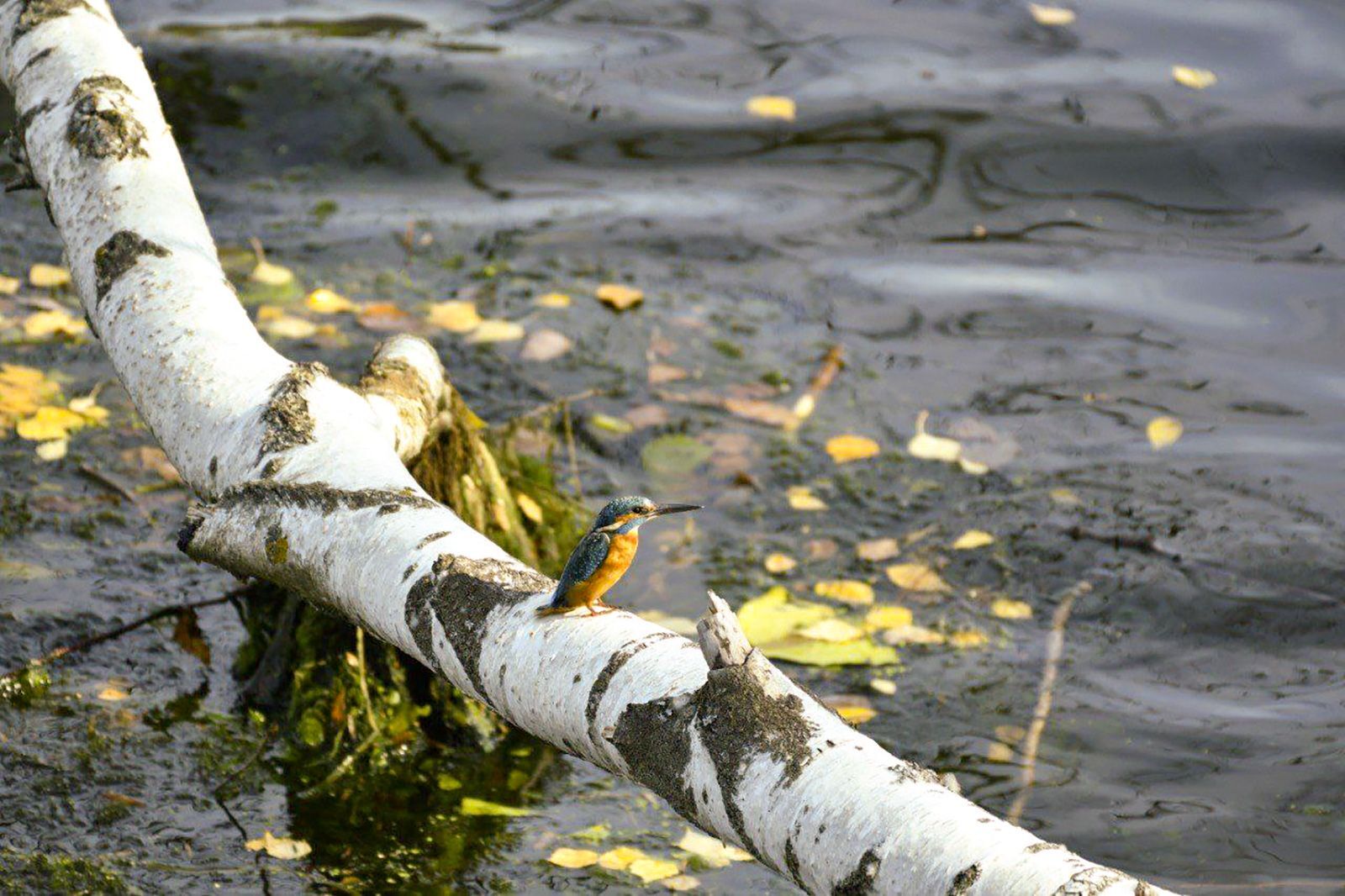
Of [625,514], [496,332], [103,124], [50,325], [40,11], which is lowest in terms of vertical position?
[496,332]

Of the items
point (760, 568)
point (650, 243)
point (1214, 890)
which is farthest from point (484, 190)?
point (1214, 890)

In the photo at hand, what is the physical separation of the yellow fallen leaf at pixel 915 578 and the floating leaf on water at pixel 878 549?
0.19 ft

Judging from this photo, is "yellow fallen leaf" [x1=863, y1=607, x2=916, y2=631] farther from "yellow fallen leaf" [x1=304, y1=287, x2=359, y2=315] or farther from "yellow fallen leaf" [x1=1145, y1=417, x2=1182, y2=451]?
"yellow fallen leaf" [x1=304, y1=287, x2=359, y2=315]

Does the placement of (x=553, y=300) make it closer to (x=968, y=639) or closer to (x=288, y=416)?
(x=968, y=639)

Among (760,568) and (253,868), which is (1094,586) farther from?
(253,868)

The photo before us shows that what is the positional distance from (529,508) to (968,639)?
4.37ft

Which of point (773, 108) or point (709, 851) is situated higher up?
point (773, 108)

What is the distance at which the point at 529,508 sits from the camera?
156 inches

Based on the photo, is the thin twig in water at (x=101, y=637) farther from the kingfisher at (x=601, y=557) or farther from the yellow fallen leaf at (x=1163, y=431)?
the yellow fallen leaf at (x=1163, y=431)

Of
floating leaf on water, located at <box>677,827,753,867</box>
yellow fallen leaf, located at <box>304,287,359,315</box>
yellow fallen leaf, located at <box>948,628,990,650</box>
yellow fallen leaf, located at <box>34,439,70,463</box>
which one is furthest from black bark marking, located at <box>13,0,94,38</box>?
yellow fallen leaf, located at <box>948,628,990,650</box>

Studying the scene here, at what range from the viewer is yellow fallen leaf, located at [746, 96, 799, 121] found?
7.23m

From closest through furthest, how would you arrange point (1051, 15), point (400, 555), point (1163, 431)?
point (400, 555) < point (1163, 431) < point (1051, 15)

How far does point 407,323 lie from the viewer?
5539 millimetres

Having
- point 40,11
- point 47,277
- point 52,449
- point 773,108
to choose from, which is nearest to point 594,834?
point 52,449
